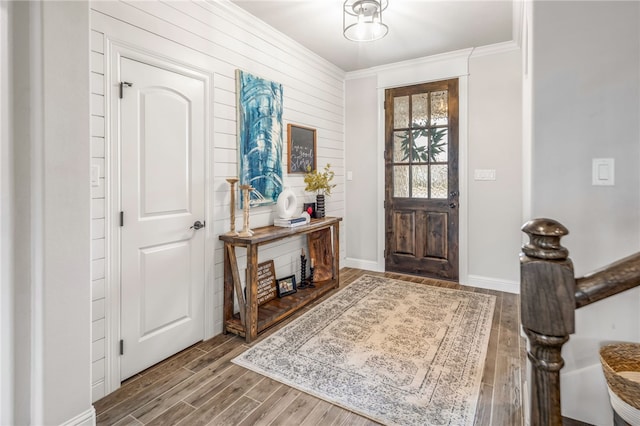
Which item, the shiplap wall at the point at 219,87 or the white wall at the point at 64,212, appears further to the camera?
the shiplap wall at the point at 219,87

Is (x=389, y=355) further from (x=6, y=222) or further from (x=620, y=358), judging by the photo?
(x=6, y=222)

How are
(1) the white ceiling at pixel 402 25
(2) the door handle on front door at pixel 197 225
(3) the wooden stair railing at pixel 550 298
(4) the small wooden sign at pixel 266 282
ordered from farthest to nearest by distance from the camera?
(4) the small wooden sign at pixel 266 282 < (1) the white ceiling at pixel 402 25 < (2) the door handle on front door at pixel 197 225 < (3) the wooden stair railing at pixel 550 298

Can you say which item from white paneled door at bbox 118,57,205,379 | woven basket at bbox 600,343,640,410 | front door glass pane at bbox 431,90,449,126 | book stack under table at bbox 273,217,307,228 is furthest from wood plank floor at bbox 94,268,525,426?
front door glass pane at bbox 431,90,449,126

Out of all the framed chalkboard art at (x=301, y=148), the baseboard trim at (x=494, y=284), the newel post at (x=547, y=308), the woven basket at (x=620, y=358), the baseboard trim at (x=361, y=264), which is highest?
the framed chalkboard art at (x=301, y=148)

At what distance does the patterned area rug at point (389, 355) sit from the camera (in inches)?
73.9

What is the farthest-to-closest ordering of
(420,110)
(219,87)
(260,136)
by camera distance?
(420,110)
(260,136)
(219,87)

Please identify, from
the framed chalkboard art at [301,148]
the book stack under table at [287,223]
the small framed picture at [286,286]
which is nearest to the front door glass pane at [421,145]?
the framed chalkboard art at [301,148]

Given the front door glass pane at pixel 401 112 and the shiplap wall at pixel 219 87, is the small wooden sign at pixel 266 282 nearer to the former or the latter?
the shiplap wall at pixel 219 87

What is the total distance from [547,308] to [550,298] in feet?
0.07

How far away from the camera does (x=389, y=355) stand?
2385 millimetres

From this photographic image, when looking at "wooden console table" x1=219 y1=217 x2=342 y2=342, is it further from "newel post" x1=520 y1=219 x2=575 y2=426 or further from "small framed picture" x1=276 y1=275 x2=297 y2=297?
"newel post" x1=520 y1=219 x2=575 y2=426

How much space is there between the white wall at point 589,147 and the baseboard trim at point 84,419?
225cm

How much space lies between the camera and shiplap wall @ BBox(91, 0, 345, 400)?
6.39 feet

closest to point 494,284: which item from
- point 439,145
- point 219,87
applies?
point 439,145
